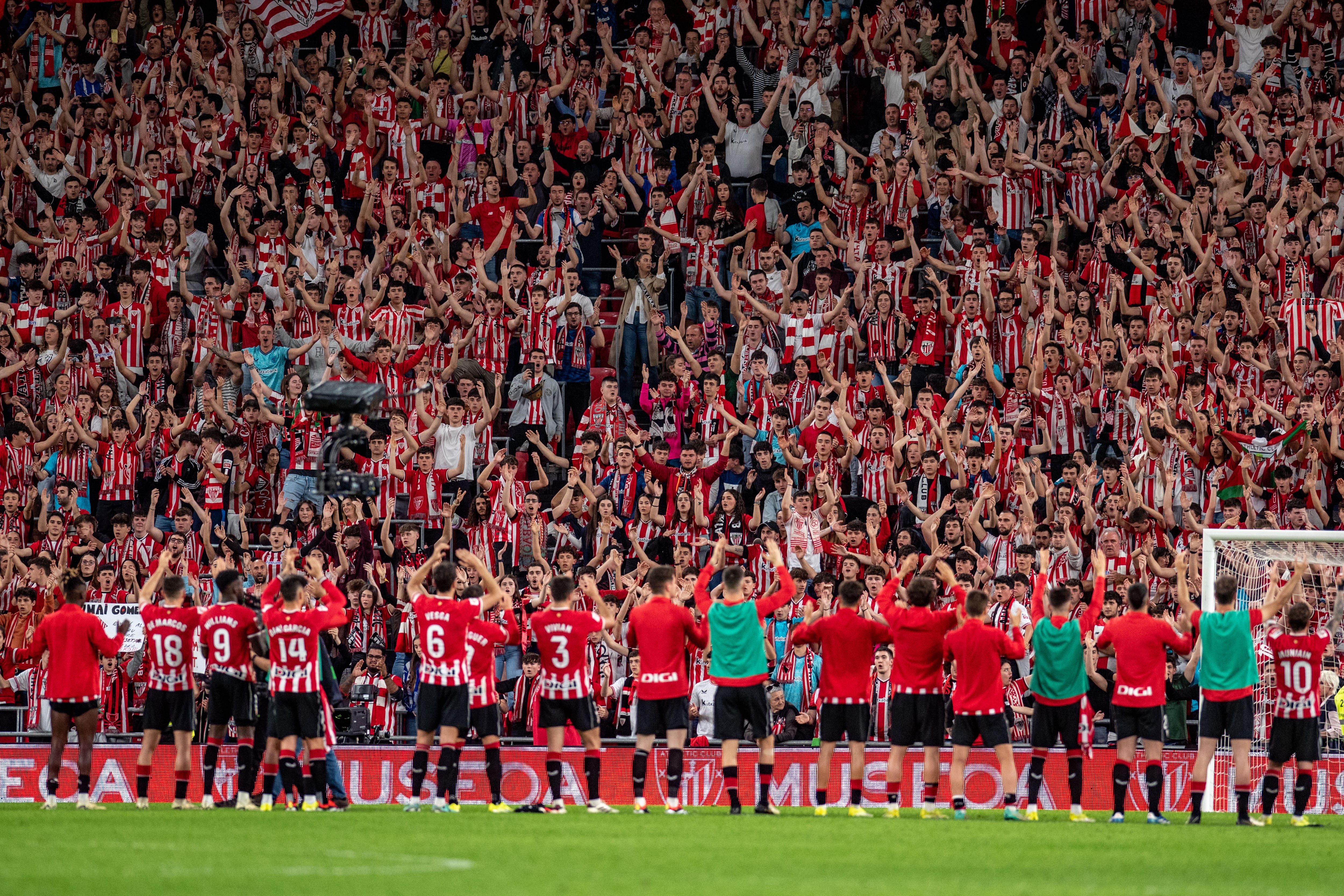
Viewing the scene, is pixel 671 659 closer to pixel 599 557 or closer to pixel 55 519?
pixel 599 557

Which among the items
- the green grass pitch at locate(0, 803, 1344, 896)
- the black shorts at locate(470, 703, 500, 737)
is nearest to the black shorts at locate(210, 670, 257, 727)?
the green grass pitch at locate(0, 803, 1344, 896)

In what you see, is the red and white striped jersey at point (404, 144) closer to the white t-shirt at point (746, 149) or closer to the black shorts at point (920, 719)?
the white t-shirt at point (746, 149)

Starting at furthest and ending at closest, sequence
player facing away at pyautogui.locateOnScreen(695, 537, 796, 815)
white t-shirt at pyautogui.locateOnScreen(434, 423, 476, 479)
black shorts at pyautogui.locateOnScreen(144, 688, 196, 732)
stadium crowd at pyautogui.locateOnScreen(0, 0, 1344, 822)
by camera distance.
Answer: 1. white t-shirt at pyautogui.locateOnScreen(434, 423, 476, 479)
2. stadium crowd at pyautogui.locateOnScreen(0, 0, 1344, 822)
3. black shorts at pyautogui.locateOnScreen(144, 688, 196, 732)
4. player facing away at pyautogui.locateOnScreen(695, 537, 796, 815)

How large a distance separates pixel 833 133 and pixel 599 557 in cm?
705

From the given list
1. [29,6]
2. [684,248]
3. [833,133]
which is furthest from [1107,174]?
[29,6]

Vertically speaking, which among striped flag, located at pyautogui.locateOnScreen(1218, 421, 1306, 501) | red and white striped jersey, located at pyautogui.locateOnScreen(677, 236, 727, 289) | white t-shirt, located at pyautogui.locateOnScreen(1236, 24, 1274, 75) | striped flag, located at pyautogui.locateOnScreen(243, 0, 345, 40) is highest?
striped flag, located at pyautogui.locateOnScreen(243, 0, 345, 40)

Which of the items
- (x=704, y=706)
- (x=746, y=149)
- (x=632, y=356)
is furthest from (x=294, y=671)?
(x=746, y=149)

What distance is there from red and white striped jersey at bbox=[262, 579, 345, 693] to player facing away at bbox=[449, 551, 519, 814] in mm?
1140

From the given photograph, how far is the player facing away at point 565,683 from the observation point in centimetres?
1527

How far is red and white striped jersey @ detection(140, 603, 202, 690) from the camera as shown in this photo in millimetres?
15523

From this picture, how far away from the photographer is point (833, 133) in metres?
23.8

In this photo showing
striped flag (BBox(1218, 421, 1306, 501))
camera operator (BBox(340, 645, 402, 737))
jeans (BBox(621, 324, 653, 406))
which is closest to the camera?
camera operator (BBox(340, 645, 402, 737))

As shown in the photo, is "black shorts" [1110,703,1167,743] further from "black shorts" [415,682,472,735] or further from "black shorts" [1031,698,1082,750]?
"black shorts" [415,682,472,735]

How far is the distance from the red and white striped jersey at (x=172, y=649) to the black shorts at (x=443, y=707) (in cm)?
204
